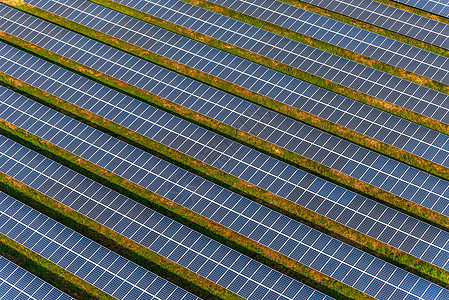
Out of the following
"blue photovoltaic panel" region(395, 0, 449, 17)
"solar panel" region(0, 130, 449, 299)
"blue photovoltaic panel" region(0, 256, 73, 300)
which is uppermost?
"blue photovoltaic panel" region(395, 0, 449, 17)

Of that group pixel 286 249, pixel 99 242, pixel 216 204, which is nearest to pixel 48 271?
pixel 99 242

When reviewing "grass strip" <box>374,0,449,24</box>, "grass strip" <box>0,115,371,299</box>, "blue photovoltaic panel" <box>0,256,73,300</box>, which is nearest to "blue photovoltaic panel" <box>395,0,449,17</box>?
"grass strip" <box>374,0,449,24</box>

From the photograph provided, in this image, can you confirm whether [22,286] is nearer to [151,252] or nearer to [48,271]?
[48,271]

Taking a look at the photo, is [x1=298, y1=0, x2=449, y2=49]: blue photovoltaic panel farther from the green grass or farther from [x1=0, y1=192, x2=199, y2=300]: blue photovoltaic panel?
[x1=0, y1=192, x2=199, y2=300]: blue photovoltaic panel

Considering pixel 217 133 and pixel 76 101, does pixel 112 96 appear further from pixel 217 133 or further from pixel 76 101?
pixel 217 133

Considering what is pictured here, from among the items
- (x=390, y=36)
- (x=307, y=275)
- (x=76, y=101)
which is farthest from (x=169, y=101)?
(x=390, y=36)

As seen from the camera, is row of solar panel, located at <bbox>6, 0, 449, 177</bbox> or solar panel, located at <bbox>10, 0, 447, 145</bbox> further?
solar panel, located at <bbox>10, 0, 447, 145</bbox>
